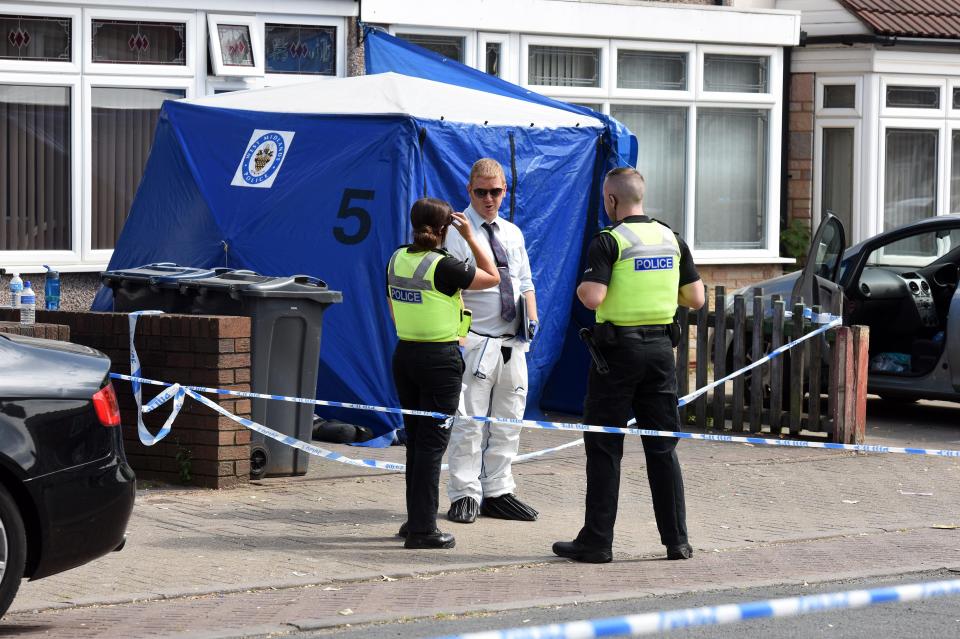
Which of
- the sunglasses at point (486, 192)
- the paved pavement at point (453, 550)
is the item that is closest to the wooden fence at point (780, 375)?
the paved pavement at point (453, 550)

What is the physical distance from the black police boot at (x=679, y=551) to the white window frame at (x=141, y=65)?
25.3 feet

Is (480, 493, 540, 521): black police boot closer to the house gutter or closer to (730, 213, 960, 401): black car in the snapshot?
(730, 213, 960, 401): black car

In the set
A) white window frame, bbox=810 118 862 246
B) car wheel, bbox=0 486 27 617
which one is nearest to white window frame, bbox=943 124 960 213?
white window frame, bbox=810 118 862 246

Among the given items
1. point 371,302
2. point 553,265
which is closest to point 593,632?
point 371,302

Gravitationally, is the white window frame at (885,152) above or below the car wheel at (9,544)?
above

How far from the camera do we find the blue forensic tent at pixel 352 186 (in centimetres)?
1107

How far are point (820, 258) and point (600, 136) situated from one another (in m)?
1.96

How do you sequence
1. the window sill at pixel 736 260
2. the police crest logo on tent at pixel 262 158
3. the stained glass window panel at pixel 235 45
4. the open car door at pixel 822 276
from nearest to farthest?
the police crest logo on tent at pixel 262 158 → the open car door at pixel 822 276 → the stained glass window panel at pixel 235 45 → the window sill at pixel 736 260

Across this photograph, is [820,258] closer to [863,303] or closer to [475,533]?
[863,303]

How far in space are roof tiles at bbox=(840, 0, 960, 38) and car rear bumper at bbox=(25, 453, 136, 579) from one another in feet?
42.2

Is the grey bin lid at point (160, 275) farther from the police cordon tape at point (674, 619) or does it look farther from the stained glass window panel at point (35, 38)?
the police cordon tape at point (674, 619)

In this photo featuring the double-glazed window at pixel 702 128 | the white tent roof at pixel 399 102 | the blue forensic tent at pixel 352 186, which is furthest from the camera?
the double-glazed window at pixel 702 128

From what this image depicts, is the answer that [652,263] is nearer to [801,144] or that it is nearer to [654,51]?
[654,51]

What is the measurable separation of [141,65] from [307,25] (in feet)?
5.16
